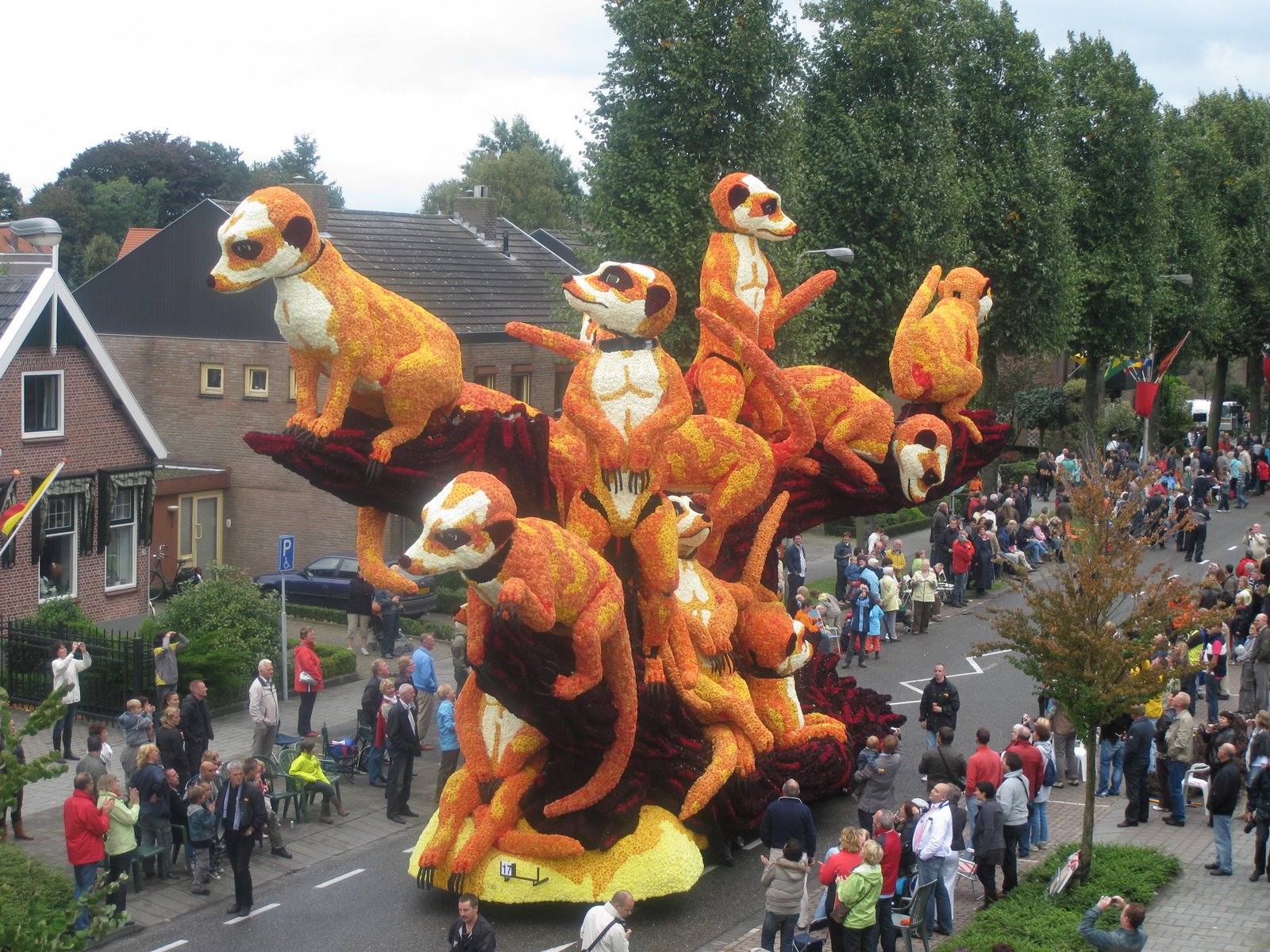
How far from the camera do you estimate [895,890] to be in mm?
13211

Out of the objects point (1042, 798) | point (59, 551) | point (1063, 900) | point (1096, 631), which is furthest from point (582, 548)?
point (59, 551)

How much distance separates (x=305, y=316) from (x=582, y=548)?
11.0 feet

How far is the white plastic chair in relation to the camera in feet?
55.8

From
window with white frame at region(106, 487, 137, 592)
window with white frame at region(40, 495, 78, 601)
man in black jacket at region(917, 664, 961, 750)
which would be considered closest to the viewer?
man in black jacket at region(917, 664, 961, 750)

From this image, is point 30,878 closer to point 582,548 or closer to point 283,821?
point 283,821

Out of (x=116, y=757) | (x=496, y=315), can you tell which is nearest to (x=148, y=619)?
(x=116, y=757)

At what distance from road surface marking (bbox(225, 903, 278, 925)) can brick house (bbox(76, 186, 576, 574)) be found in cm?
1627

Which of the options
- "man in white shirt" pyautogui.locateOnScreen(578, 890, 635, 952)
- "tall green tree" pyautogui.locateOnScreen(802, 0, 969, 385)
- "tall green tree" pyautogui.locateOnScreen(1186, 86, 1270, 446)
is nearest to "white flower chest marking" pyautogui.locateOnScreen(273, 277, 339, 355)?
"man in white shirt" pyautogui.locateOnScreen(578, 890, 635, 952)

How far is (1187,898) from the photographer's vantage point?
14.3m

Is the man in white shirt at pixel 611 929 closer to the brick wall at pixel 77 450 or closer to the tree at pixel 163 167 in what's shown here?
the brick wall at pixel 77 450

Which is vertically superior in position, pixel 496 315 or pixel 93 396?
pixel 496 315

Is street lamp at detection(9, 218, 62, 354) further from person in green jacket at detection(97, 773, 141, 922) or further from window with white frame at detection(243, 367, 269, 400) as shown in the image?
window with white frame at detection(243, 367, 269, 400)

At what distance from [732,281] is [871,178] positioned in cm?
1398

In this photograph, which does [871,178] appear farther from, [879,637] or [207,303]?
[207,303]
